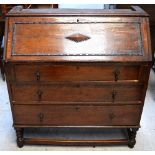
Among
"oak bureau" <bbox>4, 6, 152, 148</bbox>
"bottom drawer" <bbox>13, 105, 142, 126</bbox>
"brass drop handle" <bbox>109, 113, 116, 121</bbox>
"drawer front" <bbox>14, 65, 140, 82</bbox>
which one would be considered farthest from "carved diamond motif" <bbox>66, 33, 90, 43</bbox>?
"brass drop handle" <bbox>109, 113, 116, 121</bbox>

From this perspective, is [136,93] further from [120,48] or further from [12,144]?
[12,144]

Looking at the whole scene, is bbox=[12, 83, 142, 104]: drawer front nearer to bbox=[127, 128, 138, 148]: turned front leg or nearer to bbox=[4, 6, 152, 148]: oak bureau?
bbox=[4, 6, 152, 148]: oak bureau

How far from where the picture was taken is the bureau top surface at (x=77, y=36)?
145cm

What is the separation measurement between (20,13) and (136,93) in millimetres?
980

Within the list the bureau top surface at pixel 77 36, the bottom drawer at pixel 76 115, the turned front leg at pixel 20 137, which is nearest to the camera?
the bureau top surface at pixel 77 36

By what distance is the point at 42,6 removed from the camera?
354 centimetres

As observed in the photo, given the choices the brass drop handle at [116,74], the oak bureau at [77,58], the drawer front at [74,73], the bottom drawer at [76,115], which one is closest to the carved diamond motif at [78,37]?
the oak bureau at [77,58]

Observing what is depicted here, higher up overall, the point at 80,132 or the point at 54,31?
the point at 54,31

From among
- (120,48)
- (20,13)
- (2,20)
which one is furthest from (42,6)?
(120,48)

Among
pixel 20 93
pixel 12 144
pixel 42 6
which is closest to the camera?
pixel 20 93

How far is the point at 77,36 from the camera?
58.4 inches

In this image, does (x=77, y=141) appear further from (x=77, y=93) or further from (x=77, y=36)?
(x=77, y=36)

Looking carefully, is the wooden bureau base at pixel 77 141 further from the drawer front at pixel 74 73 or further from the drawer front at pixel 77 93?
the drawer front at pixel 74 73

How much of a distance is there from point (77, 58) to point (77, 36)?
0.52 ft
